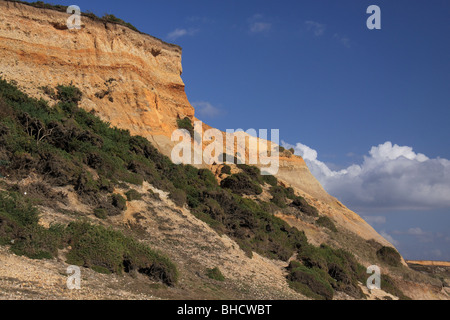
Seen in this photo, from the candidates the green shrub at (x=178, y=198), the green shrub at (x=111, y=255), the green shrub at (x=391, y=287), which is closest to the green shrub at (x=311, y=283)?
the green shrub at (x=178, y=198)

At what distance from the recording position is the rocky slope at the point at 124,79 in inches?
902

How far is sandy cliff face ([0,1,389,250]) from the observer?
2809 centimetres

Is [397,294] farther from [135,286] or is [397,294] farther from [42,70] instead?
[42,70]

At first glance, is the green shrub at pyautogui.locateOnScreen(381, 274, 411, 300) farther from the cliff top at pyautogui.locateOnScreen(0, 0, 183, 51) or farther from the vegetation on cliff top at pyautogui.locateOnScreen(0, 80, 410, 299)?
the cliff top at pyautogui.locateOnScreen(0, 0, 183, 51)

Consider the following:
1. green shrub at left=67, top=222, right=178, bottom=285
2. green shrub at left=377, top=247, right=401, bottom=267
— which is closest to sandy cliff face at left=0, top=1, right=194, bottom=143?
green shrub at left=67, top=222, right=178, bottom=285

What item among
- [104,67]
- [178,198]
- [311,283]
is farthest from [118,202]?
[104,67]

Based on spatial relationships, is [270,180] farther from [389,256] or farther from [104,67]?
[104,67]

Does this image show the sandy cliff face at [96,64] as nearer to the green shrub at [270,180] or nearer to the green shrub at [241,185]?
the green shrub at [241,185]

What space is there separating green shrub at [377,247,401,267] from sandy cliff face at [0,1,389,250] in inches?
112

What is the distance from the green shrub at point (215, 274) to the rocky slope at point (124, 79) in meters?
1.94

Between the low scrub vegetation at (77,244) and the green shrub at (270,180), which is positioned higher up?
the green shrub at (270,180)

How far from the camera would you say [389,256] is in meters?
34.4

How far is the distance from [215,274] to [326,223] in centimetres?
1835
